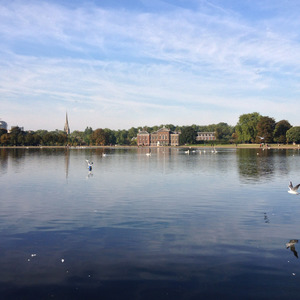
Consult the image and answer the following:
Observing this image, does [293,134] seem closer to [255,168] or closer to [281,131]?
[281,131]

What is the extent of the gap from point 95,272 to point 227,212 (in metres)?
11.5

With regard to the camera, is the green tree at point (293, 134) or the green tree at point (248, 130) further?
the green tree at point (248, 130)

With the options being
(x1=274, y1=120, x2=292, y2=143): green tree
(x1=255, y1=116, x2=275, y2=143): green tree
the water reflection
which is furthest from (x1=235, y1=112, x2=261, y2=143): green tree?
the water reflection

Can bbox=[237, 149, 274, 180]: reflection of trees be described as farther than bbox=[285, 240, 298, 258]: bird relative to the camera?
Yes

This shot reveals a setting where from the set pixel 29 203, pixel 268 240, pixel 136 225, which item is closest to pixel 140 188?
pixel 29 203

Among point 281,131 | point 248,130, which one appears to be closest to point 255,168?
point 281,131

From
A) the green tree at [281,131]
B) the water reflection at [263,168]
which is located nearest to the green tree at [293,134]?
the green tree at [281,131]

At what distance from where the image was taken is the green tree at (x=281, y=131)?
173m

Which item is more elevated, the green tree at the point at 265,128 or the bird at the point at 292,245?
the green tree at the point at 265,128

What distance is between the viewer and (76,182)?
117ft

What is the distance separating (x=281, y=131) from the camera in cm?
17350

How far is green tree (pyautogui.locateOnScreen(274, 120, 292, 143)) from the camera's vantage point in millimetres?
172750

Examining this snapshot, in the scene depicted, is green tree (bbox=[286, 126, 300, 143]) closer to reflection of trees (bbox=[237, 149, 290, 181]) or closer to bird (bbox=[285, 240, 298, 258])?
reflection of trees (bbox=[237, 149, 290, 181])

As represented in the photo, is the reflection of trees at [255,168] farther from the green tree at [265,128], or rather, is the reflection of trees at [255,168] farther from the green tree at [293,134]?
the green tree at [293,134]
